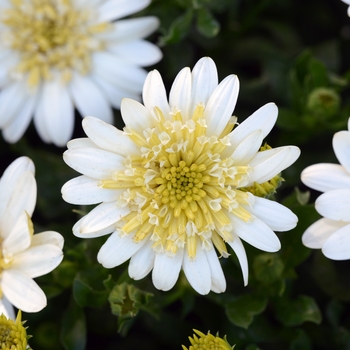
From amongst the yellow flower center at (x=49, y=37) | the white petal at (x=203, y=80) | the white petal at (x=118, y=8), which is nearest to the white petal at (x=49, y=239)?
the white petal at (x=203, y=80)

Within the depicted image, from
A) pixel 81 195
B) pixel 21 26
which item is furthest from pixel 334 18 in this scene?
pixel 81 195

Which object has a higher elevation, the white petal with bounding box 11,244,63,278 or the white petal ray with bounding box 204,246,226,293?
the white petal ray with bounding box 204,246,226,293

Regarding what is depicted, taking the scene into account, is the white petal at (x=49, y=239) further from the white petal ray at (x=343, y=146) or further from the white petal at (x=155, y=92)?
the white petal ray at (x=343, y=146)

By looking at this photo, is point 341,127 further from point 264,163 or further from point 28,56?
point 28,56

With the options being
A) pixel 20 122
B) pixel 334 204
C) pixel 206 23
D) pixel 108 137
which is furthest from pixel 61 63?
pixel 334 204

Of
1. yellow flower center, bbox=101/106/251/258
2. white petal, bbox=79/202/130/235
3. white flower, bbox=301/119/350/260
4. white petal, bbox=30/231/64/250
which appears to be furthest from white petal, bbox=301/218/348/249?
white petal, bbox=30/231/64/250

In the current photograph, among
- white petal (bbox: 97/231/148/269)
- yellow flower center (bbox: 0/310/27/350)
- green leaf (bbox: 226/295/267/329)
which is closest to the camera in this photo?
yellow flower center (bbox: 0/310/27/350)

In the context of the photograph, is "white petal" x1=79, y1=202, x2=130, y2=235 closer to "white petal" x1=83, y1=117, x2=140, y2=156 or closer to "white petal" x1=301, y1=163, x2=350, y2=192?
"white petal" x1=83, y1=117, x2=140, y2=156
